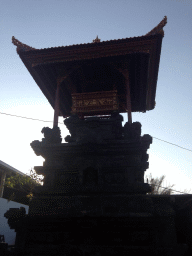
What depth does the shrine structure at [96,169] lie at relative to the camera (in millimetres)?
4812

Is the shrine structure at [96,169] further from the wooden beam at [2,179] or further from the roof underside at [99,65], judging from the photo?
the wooden beam at [2,179]

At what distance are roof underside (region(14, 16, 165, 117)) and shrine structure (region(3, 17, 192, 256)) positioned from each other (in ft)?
0.12

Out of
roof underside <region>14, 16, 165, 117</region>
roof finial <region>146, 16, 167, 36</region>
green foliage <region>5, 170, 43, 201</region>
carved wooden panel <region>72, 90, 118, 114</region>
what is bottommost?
green foliage <region>5, 170, 43, 201</region>

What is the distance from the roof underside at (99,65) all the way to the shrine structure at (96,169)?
4 centimetres

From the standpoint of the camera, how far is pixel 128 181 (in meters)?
5.68

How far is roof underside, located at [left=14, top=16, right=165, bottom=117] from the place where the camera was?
24.2 ft

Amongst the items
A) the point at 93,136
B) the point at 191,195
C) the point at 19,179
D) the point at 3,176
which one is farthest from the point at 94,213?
the point at 3,176

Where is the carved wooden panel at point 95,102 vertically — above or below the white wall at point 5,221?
above

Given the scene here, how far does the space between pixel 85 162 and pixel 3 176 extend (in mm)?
12617

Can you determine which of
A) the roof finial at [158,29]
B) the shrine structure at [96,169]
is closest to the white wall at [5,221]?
the shrine structure at [96,169]

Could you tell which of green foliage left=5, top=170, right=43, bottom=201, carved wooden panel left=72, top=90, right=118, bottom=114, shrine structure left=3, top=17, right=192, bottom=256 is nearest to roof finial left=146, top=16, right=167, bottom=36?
shrine structure left=3, top=17, right=192, bottom=256

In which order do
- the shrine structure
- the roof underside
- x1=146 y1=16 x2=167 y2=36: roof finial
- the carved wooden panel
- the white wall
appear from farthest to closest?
the white wall → the carved wooden panel → the roof underside → x1=146 y1=16 x2=167 y2=36: roof finial → the shrine structure

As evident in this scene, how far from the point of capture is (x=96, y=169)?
19.7 feet

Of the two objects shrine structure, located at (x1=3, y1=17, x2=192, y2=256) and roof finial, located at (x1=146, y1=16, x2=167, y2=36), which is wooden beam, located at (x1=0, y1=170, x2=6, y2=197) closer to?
shrine structure, located at (x1=3, y1=17, x2=192, y2=256)
